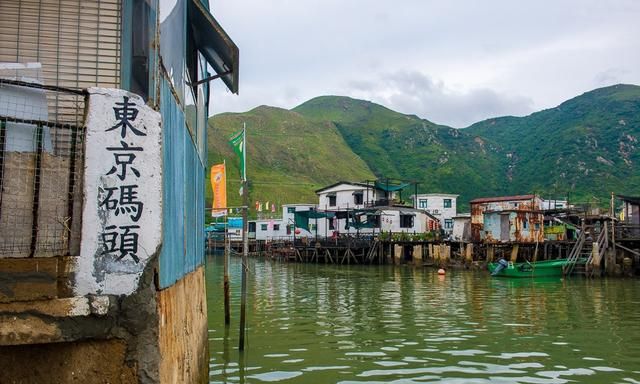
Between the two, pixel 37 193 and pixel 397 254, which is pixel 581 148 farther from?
pixel 37 193

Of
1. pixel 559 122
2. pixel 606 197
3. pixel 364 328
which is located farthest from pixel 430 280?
pixel 559 122

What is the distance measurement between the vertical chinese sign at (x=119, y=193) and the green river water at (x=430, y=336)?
686 cm

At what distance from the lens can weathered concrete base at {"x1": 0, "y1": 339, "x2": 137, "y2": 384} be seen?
14.7 ft

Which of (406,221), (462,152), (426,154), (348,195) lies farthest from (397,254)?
(462,152)

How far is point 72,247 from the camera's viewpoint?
15.0 ft

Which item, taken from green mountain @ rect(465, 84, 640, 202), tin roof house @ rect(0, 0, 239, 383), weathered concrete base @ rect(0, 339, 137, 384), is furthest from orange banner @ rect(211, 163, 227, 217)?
green mountain @ rect(465, 84, 640, 202)

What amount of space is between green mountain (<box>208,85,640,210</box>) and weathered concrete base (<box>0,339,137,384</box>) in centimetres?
8079

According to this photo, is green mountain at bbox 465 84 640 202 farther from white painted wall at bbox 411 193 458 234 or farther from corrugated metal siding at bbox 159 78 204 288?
corrugated metal siding at bbox 159 78 204 288

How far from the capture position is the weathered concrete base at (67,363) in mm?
4469

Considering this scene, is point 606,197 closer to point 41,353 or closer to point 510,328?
point 510,328

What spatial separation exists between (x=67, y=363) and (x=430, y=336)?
11.8 m

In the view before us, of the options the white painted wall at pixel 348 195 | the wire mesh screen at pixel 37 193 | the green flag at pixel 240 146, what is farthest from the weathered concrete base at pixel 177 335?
the white painted wall at pixel 348 195

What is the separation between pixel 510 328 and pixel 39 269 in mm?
14509

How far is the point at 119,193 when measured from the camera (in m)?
4.59
